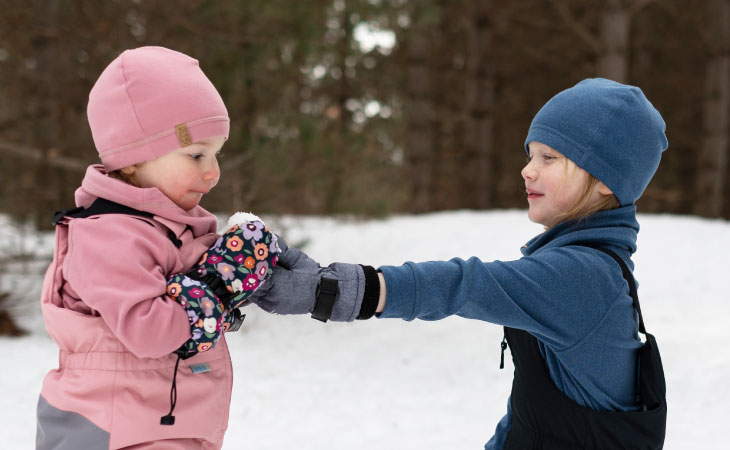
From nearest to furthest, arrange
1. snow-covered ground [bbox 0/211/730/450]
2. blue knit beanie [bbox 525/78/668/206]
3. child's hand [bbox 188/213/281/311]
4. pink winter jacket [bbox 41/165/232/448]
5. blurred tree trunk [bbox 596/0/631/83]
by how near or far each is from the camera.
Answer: pink winter jacket [bbox 41/165/232/448]
child's hand [bbox 188/213/281/311]
blue knit beanie [bbox 525/78/668/206]
snow-covered ground [bbox 0/211/730/450]
blurred tree trunk [bbox 596/0/631/83]

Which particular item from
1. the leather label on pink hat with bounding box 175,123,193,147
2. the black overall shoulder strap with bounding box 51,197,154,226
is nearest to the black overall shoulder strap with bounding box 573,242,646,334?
the leather label on pink hat with bounding box 175,123,193,147

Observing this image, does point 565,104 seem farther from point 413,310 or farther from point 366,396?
point 366,396

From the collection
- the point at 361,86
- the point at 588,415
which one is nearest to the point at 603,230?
the point at 588,415

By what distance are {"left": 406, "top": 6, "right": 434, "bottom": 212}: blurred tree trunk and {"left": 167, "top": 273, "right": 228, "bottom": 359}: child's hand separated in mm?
14275

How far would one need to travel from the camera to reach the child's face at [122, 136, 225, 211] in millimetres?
1898

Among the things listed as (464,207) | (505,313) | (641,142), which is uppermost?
(641,142)

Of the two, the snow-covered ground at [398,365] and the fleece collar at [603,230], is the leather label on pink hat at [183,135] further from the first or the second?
the snow-covered ground at [398,365]

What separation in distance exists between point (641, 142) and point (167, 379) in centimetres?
156

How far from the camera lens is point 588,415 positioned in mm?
2039

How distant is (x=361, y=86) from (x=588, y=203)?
45.8ft

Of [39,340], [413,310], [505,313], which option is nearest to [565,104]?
[505,313]

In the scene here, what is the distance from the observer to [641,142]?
204 centimetres

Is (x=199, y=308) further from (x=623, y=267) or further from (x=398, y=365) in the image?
(x=398, y=365)

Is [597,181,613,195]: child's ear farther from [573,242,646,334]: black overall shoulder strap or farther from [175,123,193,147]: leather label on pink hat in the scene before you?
[175,123,193,147]: leather label on pink hat
